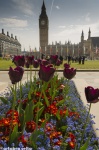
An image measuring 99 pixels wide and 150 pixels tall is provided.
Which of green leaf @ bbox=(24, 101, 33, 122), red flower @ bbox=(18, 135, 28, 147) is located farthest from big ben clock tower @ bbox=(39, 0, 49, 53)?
red flower @ bbox=(18, 135, 28, 147)

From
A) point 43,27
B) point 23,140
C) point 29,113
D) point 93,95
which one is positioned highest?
point 43,27

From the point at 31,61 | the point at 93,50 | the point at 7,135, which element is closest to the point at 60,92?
the point at 31,61

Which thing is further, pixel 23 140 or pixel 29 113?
pixel 29 113

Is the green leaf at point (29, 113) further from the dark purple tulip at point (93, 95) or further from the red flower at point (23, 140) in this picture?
the dark purple tulip at point (93, 95)

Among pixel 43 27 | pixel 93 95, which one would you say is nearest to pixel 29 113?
pixel 93 95

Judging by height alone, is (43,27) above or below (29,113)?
above

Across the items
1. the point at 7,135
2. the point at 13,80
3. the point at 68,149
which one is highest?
the point at 13,80

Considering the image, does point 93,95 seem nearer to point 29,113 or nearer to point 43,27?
point 29,113

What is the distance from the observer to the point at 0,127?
2580 mm

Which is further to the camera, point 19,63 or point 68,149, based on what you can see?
point 19,63

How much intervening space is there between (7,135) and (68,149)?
661 mm

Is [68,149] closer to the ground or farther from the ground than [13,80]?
closer to the ground

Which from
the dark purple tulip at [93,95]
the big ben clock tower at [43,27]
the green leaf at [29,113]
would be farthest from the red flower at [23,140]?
the big ben clock tower at [43,27]

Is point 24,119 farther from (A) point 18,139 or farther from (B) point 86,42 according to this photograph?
(B) point 86,42
